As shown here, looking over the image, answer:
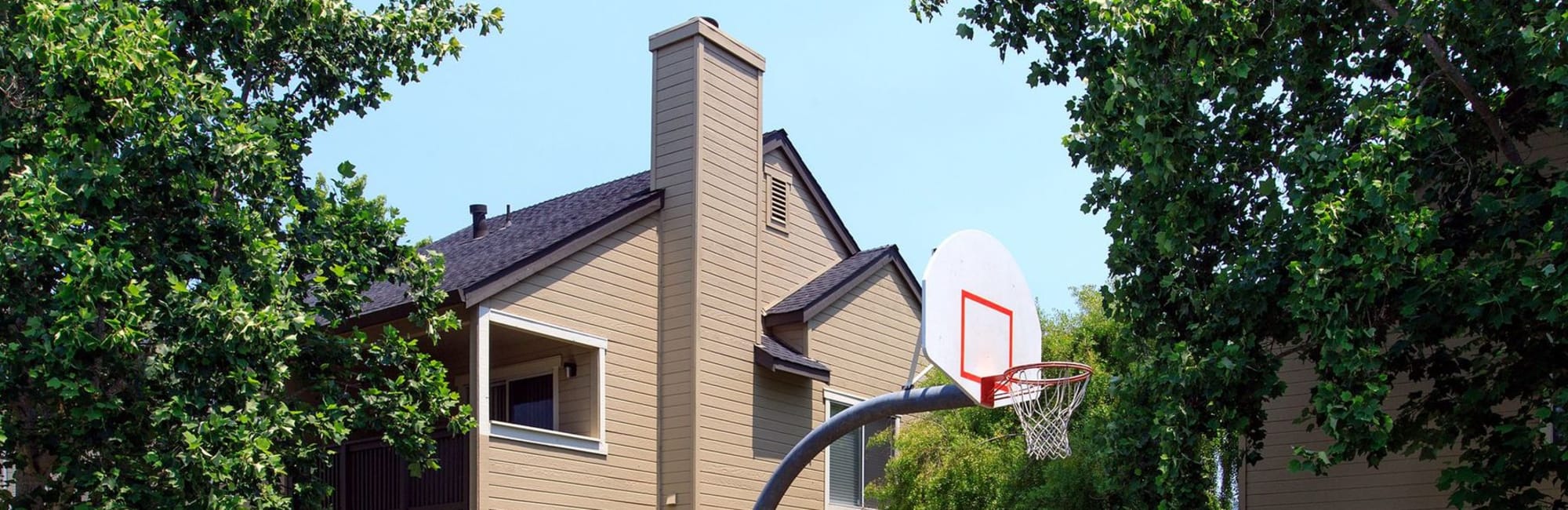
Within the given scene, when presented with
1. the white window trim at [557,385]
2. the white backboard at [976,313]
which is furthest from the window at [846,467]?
the white backboard at [976,313]

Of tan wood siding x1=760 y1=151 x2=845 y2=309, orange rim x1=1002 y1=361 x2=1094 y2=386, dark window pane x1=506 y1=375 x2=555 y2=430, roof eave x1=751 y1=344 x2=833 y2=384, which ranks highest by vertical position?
tan wood siding x1=760 y1=151 x2=845 y2=309

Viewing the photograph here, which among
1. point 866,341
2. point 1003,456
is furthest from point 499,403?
point 1003,456

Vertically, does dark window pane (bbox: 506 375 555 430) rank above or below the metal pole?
above

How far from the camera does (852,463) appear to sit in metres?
19.9

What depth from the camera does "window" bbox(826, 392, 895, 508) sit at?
19.5m

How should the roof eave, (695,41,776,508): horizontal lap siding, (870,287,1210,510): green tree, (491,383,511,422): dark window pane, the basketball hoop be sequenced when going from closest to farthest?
the basketball hoop
(870,287,1210,510): green tree
(695,41,776,508): horizontal lap siding
(491,383,511,422): dark window pane
the roof eave

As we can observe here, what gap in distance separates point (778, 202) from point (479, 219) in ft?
13.9

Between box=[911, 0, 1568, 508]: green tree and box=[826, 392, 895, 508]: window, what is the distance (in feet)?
24.0

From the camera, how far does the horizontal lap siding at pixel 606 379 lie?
15758 millimetres

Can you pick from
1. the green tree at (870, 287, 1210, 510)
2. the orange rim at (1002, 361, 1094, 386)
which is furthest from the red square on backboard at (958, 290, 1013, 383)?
the green tree at (870, 287, 1210, 510)

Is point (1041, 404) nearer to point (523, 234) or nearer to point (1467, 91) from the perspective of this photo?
point (1467, 91)

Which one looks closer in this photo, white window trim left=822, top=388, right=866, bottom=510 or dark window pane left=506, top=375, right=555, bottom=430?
dark window pane left=506, top=375, right=555, bottom=430

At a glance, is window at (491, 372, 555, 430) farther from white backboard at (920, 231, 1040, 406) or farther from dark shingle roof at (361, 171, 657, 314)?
white backboard at (920, 231, 1040, 406)

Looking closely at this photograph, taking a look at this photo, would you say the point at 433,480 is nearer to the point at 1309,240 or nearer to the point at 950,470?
the point at 950,470
